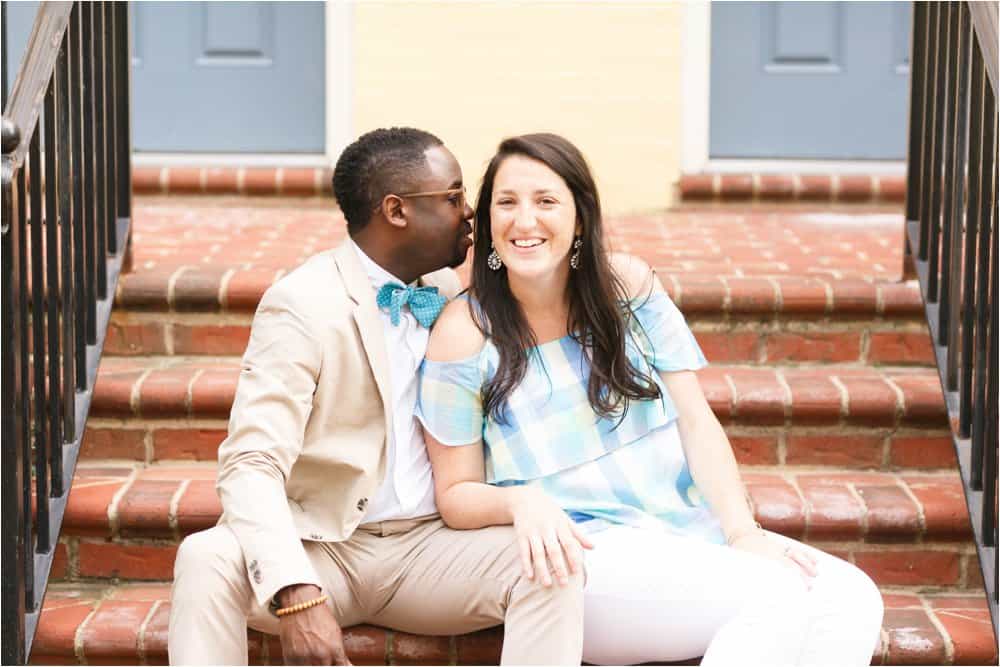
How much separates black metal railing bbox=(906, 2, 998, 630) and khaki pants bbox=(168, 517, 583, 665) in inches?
42.8

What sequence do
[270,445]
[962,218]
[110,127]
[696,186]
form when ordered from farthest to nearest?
[696,186]
[110,127]
[962,218]
[270,445]

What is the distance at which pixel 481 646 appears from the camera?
252 centimetres

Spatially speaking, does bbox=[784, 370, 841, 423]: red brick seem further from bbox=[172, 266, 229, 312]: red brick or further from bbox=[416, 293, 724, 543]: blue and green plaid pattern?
bbox=[172, 266, 229, 312]: red brick

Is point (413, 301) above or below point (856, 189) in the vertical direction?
below

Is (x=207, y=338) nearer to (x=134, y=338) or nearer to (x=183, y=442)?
(x=134, y=338)

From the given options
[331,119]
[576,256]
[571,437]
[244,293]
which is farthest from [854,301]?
[331,119]

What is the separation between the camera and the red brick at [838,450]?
324 centimetres

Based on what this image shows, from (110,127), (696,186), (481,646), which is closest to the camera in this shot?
(481,646)

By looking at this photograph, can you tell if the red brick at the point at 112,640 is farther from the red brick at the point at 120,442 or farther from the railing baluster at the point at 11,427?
the red brick at the point at 120,442

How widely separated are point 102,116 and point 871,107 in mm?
3156

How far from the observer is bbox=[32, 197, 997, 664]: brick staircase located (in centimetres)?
273

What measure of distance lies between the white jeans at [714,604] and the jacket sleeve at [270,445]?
52 centimetres

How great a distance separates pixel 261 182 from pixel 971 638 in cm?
343

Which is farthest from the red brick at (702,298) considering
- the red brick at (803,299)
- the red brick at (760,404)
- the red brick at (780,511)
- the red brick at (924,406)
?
the red brick at (780,511)
